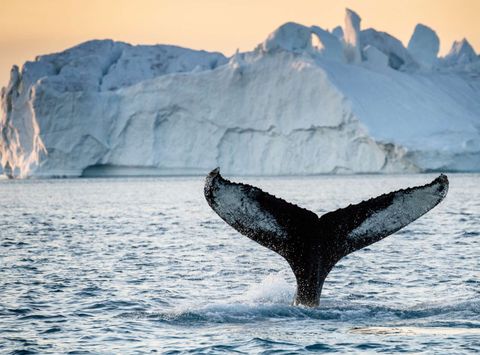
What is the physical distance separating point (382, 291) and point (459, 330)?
2.44 meters

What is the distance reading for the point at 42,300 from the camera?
8.92m

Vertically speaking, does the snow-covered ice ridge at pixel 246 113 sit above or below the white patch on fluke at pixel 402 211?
above

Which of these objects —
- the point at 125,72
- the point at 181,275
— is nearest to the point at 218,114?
the point at 125,72

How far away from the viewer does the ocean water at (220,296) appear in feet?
22.0

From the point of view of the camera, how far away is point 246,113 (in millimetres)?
48938

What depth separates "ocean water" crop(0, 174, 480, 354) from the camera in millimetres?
6711

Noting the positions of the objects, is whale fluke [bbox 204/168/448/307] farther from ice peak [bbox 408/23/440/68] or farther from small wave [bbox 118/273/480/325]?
ice peak [bbox 408/23/440/68]

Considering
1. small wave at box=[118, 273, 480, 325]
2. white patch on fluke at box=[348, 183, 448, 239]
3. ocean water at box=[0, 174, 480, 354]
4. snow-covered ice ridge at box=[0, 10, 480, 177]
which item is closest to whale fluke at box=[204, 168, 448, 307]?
white patch on fluke at box=[348, 183, 448, 239]

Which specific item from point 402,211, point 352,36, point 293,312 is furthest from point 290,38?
point 402,211

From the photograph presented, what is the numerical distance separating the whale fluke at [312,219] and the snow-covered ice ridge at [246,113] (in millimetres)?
37511

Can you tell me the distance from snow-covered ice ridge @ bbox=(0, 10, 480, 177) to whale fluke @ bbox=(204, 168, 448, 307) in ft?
123

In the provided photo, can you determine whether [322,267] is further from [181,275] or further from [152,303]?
[181,275]

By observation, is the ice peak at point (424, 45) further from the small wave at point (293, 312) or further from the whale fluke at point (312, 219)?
the whale fluke at point (312, 219)

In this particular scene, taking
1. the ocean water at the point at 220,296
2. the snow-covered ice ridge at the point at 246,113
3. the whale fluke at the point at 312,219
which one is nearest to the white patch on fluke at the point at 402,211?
the whale fluke at the point at 312,219
